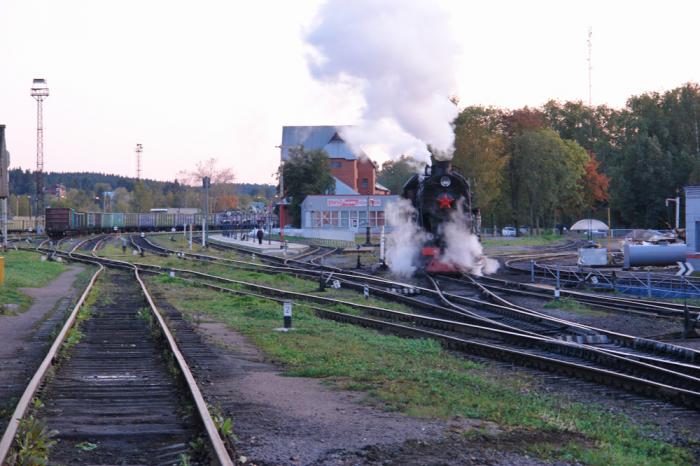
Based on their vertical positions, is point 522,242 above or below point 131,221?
below

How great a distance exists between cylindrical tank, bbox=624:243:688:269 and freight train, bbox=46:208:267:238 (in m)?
41.2

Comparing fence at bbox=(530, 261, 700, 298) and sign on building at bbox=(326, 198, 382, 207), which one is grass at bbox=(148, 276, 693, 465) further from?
sign on building at bbox=(326, 198, 382, 207)

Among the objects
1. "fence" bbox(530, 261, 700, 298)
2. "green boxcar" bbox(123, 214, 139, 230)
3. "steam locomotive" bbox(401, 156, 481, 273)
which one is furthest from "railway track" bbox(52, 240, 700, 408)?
"green boxcar" bbox(123, 214, 139, 230)

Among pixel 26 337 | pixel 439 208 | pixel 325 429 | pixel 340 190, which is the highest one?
pixel 340 190

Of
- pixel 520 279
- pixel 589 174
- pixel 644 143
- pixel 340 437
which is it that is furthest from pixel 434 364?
pixel 589 174

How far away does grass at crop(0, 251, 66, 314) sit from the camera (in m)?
24.0

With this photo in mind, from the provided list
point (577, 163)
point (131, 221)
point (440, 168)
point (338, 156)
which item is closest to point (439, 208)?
point (440, 168)

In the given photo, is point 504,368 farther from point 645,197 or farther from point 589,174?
point 589,174

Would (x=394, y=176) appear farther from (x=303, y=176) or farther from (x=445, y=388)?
(x=445, y=388)

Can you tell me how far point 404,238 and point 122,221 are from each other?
233 feet

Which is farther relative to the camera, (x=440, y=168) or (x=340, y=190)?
(x=340, y=190)

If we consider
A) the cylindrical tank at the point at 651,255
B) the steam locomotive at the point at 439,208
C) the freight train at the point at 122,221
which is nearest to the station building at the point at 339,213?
the freight train at the point at 122,221

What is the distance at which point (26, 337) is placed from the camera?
1664 cm

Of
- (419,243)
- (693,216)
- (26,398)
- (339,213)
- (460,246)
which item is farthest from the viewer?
(339,213)
